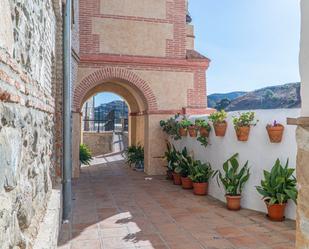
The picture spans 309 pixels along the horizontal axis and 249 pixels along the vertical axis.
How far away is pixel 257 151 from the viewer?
17.6 ft

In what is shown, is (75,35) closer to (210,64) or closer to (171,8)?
(171,8)

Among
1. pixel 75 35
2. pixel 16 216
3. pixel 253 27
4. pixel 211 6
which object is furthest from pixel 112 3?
pixel 16 216

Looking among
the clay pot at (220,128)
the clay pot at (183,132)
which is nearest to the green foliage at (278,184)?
the clay pot at (220,128)

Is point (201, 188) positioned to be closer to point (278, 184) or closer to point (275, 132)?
point (278, 184)

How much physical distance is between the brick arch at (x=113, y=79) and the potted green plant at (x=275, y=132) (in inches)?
190

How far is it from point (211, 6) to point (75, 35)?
151 inches

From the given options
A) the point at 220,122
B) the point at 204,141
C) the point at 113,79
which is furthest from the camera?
the point at 113,79

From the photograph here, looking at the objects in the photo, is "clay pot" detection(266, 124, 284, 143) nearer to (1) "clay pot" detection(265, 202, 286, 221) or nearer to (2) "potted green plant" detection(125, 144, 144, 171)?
(1) "clay pot" detection(265, 202, 286, 221)

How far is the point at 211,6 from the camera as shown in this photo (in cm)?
795

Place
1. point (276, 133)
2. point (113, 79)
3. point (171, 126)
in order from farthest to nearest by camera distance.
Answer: point (113, 79) < point (171, 126) < point (276, 133)

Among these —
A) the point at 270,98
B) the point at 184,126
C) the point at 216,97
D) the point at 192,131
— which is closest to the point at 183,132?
the point at 184,126

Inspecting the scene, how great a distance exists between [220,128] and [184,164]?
1.75 meters

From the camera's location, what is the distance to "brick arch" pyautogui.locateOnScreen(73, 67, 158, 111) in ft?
28.9

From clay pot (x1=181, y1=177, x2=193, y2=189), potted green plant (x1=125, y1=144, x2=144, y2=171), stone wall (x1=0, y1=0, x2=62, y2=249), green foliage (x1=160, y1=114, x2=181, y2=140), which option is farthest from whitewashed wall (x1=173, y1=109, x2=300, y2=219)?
potted green plant (x1=125, y1=144, x2=144, y2=171)
